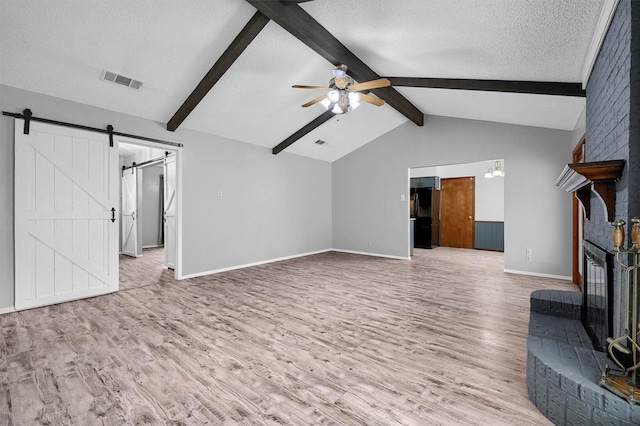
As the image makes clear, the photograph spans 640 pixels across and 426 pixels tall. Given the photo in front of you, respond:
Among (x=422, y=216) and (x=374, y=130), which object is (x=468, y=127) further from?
(x=422, y=216)

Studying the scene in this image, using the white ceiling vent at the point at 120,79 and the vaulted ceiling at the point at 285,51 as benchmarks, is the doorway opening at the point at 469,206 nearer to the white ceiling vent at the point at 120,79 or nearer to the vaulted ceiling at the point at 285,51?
the vaulted ceiling at the point at 285,51

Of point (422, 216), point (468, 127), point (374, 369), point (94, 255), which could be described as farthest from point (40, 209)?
point (422, 216)

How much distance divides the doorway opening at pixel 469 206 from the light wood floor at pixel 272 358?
4127 mm

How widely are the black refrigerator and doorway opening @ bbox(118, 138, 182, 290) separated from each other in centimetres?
657

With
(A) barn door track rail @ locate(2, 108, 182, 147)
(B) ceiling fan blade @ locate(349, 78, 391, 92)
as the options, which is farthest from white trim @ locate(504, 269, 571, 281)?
(A) barn door track rail @ locate(2, 108, 182, 147)

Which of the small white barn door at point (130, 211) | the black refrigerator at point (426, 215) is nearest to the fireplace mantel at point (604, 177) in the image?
the black refrigerator at point (426, 215)

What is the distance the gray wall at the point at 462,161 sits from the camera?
4.65m

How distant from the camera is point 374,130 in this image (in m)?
6.43

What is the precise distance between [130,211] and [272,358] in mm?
6964

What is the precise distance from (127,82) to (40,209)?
74.2 inches

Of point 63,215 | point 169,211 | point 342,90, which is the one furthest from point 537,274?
point 63,215

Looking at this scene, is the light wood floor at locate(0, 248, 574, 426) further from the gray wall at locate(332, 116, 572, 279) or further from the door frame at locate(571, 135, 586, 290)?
the gray wall at locate(332, 116, 572, 279)

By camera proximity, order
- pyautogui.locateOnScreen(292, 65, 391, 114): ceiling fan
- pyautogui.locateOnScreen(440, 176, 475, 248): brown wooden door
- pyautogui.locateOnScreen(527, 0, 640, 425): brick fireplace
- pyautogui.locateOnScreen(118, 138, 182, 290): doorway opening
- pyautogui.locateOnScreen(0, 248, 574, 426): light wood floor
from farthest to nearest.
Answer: pyautogui.locateOnScreen(440, 176, 475, 248): brown wooden door → pyautogui.locateOnScreen(118, 138, 182, 290): doorway opening → pyautogui.locateOnScreen(292, 65, 391, 114): ceiling fan → pyautogui.locateOnScreen(0, 248, 574, 426): light wood floor → pyautogui.locateOnScreen(527, 0, 640, 425): brick fireplace

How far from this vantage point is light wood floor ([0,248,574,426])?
161 cm
